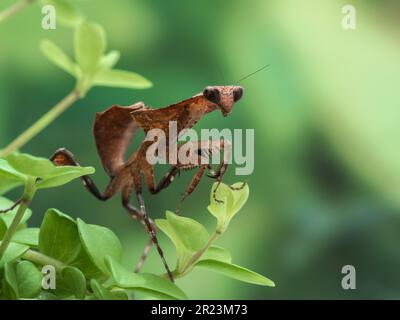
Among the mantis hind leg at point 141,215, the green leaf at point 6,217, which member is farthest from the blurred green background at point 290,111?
the green leaf at point 6,217

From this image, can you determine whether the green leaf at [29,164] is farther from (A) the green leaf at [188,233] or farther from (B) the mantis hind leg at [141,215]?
(B) the mantis hind leg at [141,215]

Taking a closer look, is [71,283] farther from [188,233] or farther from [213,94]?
[213,94]

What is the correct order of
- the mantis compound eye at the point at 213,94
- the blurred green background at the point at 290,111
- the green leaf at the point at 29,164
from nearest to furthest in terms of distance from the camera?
the green leaf at the point at 29,164
the mantis compound eye at the point at 213,94
the blurred green background at the point at 290,111

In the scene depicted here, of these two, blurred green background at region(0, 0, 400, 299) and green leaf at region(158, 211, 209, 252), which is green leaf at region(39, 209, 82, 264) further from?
blurred green background at region(0, 0, 400, 299)

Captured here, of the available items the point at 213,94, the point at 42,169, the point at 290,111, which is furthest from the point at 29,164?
the point at 290,111

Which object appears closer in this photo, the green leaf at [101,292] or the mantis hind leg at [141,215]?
the green leaf at [101,292]

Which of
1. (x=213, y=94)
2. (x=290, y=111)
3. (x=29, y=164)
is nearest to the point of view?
(x=29, y=164)
